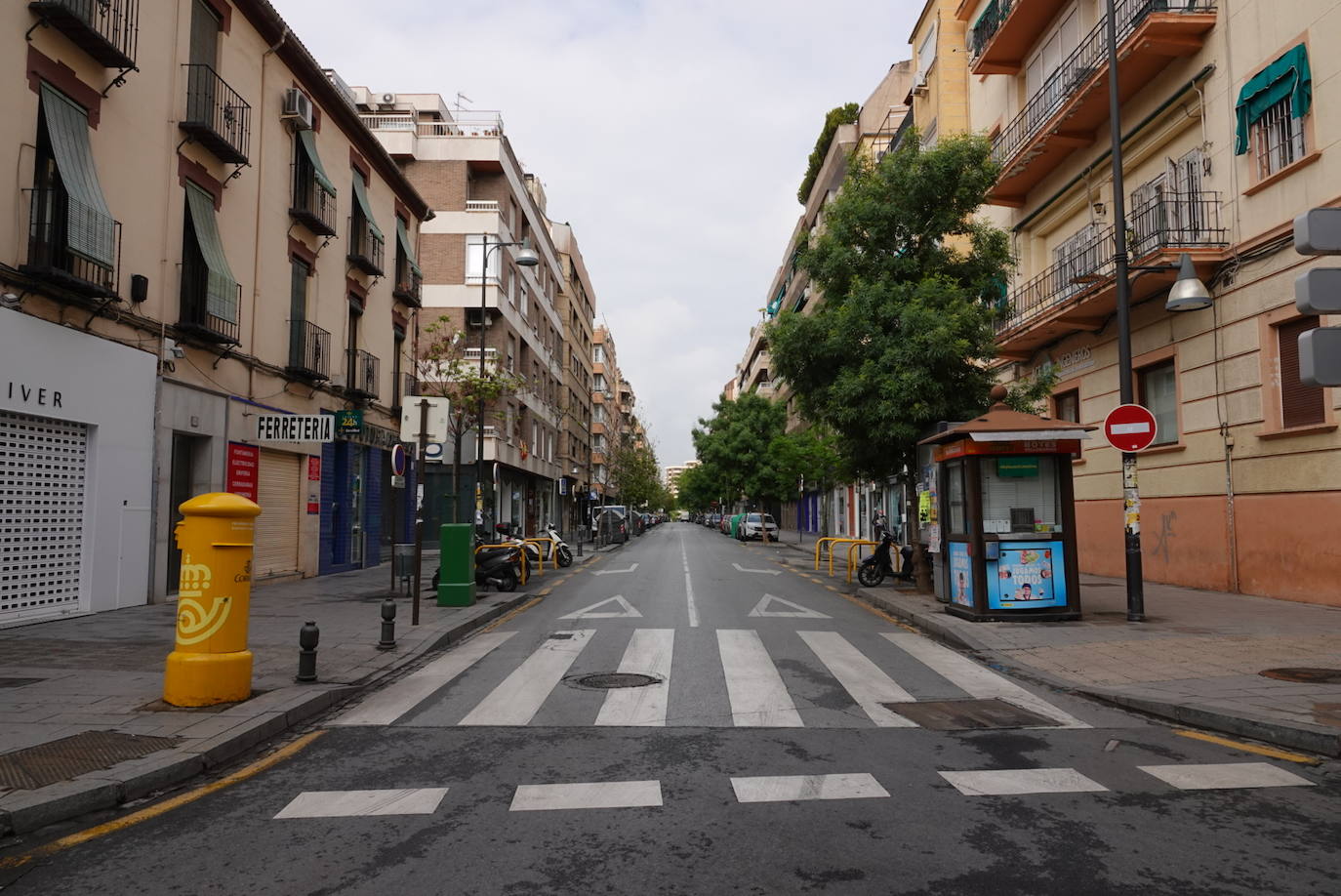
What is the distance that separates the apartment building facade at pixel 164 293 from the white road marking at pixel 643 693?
7.82m

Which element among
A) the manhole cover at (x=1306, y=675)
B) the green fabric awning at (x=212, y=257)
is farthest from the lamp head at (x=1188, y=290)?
the green fabric awning at (x=212, y=257)

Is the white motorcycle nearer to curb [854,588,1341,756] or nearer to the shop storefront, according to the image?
the shop storefront

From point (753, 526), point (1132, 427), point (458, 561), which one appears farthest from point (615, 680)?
point (753, 526)

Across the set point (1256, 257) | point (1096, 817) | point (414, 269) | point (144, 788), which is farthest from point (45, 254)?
point (1256, 257)

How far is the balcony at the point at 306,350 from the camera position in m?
18.4

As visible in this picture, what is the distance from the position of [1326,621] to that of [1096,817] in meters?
8.69

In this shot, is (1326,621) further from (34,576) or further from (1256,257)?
(34,576)

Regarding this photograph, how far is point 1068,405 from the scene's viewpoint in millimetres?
20500

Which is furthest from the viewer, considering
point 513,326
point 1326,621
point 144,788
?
point 513,326

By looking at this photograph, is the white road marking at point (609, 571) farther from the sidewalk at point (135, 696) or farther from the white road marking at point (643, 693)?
the white road marking at point (643, 693)

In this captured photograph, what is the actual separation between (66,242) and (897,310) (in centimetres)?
1247

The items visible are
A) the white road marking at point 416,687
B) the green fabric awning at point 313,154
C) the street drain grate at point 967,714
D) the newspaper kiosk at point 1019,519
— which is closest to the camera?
the street drain grate at point 967,714

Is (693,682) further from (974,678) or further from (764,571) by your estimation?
(764,571)

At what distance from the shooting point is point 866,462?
57.1 ft
